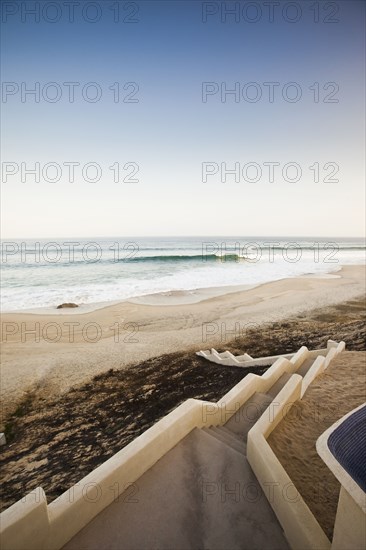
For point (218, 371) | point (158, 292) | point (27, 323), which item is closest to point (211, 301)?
point (158, 292)

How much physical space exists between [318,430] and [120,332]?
9.13 meters

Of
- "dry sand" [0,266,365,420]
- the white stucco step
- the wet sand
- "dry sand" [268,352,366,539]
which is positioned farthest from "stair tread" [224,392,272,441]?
"dry sand" [0,266,365,420]

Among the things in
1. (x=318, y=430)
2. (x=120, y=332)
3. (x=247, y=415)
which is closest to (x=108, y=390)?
(x=247, y=415)

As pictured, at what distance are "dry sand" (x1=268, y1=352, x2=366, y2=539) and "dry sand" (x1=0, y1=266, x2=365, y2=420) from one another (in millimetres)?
4428

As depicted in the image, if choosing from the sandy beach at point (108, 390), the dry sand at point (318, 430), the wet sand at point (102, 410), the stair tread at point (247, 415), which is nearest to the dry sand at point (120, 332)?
the sandy beach at point (108, 390)

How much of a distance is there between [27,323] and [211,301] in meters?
10.6

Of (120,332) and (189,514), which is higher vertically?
(189,514)

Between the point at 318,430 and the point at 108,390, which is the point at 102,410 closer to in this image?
the point at 108,390

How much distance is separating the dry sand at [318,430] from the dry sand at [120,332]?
14.5 ft

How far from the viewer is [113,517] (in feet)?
9.62

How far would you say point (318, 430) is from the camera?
5.12 metres

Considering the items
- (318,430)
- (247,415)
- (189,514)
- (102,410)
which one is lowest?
(102,410)

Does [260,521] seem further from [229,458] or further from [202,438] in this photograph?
[202,438]

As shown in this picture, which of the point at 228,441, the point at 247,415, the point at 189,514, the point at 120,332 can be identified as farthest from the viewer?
the point at 120,332
